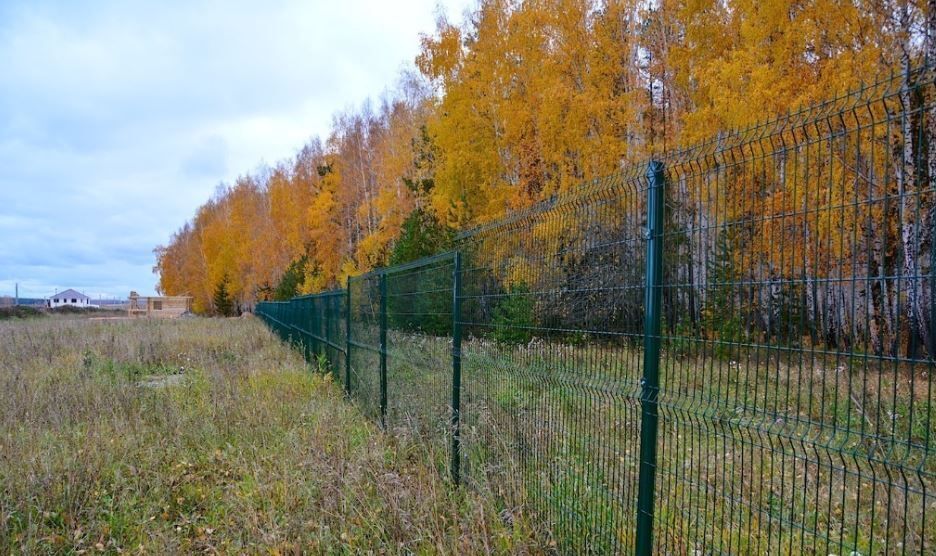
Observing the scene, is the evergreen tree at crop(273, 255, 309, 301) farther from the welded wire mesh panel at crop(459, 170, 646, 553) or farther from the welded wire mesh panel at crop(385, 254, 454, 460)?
the welded wire mesh panel at crop(459, 170, 646, 553)

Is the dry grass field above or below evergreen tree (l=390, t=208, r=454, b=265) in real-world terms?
below

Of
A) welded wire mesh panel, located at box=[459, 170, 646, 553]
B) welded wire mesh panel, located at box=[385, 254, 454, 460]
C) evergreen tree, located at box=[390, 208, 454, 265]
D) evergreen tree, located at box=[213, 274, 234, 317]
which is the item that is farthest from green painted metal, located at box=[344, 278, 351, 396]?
evergreen tree, located at box=[213, 274, 234, 317]

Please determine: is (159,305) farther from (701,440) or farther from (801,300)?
(801,300)

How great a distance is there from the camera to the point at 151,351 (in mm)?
13227

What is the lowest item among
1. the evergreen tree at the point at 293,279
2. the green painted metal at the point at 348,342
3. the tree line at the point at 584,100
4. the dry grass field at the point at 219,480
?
the dry grass field at the point at 219,480

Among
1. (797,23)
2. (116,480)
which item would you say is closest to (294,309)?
(116,480)

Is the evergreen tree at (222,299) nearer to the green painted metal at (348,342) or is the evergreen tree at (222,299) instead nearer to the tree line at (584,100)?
the tree line at (584,100)

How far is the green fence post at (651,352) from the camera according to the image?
2312 mm

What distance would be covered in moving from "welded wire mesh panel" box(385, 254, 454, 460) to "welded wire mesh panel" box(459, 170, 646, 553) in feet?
2.51

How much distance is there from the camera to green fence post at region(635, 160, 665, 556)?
7.59 ft

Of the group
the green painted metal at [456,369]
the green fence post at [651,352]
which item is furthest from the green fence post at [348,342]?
the green fence post at [651,352]

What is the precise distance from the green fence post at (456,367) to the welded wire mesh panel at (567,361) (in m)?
0.38

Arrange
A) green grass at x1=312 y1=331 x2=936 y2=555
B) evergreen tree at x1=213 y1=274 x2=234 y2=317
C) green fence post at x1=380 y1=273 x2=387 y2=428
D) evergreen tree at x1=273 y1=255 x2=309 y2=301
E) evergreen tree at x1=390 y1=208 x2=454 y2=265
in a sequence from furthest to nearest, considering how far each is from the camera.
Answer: evergreen tree at x1=213 y1=274 x2=234 y2=317 < evergreen tree at x1=273 y1=255 x2=309 y2=301 < evergreen tree at x1=390 y1=208 x2=454 y2=265 < green fence post at x1=380 y1=273 x2=387 y2=428 < green grass at x1=312 y1=331 x2=936 y2=555

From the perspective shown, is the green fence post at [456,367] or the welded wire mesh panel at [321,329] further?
the welded wire mesh panel at [321,329]
